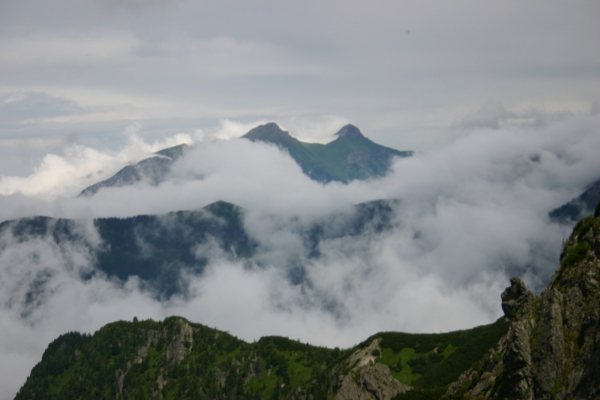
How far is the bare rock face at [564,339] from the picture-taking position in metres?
47.3

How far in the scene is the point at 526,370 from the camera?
52938 mm

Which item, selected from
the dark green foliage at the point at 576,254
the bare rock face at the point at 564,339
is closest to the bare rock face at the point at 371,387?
the bare rock face at the point at 564,339

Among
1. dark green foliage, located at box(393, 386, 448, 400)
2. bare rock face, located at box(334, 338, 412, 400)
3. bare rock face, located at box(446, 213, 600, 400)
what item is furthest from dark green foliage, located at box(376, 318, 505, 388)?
bare rock face, located at box(446, 213, 600, 400)

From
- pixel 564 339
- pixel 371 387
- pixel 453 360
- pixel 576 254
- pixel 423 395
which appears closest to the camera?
pixel 564 339

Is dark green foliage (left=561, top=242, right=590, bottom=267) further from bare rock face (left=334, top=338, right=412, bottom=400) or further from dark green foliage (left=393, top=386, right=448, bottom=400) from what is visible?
bare rock face (left=334, top=338, right=412, bottom=400)

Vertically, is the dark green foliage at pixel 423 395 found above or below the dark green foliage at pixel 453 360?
above

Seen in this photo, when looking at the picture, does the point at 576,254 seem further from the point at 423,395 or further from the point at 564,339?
the point at 423,395

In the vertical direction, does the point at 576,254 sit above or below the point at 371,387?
above

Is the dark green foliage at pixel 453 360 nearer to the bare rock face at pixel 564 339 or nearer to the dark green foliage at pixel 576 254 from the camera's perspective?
the dark green foliage at pixel 576 254

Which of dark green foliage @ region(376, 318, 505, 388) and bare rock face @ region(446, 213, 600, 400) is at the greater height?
bare rock face @ region(446, 213, 600, 400)

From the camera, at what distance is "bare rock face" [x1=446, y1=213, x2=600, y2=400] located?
47.3 meters

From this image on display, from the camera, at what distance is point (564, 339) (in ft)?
169

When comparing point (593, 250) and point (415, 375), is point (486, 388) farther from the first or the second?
point (415, 375)

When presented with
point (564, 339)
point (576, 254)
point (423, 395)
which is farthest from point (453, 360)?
point (564, 339)
